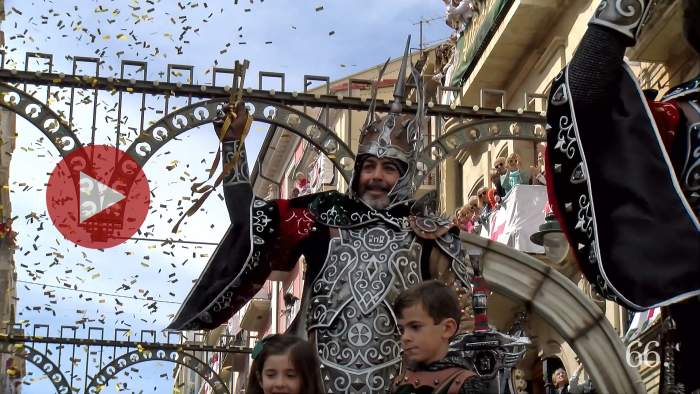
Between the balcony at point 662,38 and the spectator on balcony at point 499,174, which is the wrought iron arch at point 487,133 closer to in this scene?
the balcony at point 662,38

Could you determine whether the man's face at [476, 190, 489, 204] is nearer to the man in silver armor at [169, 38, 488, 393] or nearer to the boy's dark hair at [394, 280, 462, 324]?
the man in silver armor at [169, 38, 488, 393]

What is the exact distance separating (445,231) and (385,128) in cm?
59

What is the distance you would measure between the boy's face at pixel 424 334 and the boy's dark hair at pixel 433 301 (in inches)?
0.6

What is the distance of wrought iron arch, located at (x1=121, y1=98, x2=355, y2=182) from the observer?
10.8 meters

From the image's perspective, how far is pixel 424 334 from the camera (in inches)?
208

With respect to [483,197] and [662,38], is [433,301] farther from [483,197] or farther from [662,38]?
[483,197]

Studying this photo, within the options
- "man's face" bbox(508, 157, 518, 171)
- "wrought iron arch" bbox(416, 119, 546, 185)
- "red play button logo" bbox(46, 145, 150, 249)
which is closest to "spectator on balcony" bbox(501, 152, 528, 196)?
"man's face" bbox(508, 157, 518, 171)

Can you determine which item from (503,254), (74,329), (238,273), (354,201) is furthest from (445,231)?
(74,329)

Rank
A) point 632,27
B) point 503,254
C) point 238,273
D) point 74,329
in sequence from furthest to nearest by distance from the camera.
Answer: point 74,329
point 503,254
point 238,273
point 632,27

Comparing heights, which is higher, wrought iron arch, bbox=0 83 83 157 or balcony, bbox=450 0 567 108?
balcony, bbox=450 0 567 108

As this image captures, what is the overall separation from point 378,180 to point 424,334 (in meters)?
2.00

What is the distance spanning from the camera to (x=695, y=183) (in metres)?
5.25

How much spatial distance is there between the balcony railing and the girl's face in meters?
16.0

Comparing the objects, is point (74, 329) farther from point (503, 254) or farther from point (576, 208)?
point (576, 208)
